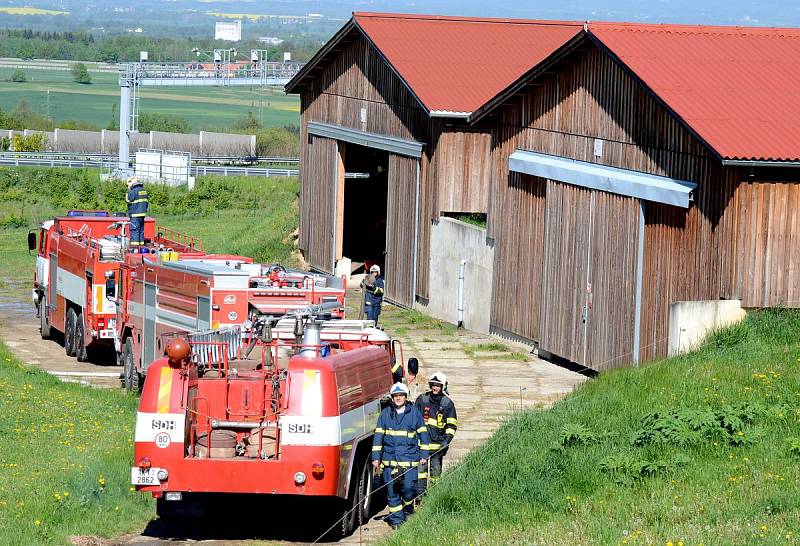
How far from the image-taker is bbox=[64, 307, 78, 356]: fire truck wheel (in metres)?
27.5

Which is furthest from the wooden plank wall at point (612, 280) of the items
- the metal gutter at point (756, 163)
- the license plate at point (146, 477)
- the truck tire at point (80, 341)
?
the license plate at point (146, 477)

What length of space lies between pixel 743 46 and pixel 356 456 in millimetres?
12055

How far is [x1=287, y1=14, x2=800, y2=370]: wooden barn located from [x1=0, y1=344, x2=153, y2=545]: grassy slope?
7959mm

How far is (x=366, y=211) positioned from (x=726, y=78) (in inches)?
770

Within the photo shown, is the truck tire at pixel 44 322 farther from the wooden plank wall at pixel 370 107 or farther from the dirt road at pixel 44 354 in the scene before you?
the wooden plank wall at pixel 370 107

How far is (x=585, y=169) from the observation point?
77.2 ft

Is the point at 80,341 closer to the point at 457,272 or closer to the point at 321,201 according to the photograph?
the point at 457,272

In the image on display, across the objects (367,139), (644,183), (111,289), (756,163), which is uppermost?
(367,139)

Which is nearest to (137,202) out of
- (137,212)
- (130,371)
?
(137,212)

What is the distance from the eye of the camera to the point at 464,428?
19.8 m

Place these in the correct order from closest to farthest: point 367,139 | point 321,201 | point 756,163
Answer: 1. point 756,163
2. point 367,139
3. point 321,201

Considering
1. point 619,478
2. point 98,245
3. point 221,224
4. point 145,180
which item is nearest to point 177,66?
point 145,180

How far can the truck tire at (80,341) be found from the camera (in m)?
26.8

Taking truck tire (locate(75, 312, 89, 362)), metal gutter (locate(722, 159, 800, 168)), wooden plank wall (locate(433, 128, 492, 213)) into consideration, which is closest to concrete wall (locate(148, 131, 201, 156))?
wooden plank wall (locate(433, 128, 492, 213))
